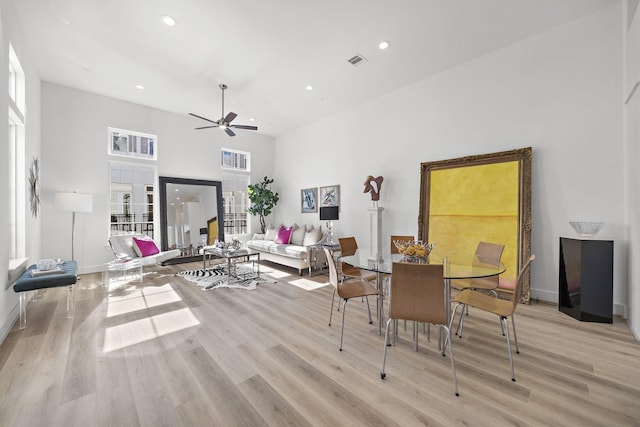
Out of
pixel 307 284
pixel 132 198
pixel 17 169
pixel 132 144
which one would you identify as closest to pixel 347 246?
pixel 307 284

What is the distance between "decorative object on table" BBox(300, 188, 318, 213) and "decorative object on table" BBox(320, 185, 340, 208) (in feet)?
0.86

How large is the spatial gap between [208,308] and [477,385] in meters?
3.08

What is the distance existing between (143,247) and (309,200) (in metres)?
3.87

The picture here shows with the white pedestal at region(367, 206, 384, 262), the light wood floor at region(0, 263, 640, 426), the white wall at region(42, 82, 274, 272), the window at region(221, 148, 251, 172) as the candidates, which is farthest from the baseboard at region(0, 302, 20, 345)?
the white pedestal at region(367, 206, 384, 262)

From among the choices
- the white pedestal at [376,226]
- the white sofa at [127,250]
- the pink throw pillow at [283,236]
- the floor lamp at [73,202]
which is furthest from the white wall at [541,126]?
the floor lamp at [73,202]

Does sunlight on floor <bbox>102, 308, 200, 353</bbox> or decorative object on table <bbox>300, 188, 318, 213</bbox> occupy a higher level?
decorative object on table <bbox>300, 188, 318, 213</bbox>

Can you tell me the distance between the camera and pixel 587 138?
329 cm

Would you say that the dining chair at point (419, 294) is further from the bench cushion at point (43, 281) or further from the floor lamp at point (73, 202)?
the floor lamp at point (73, 202)

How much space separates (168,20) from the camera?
127 inches

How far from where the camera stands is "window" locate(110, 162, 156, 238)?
567 centimetres

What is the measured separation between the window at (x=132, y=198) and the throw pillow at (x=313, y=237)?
3.64 metres

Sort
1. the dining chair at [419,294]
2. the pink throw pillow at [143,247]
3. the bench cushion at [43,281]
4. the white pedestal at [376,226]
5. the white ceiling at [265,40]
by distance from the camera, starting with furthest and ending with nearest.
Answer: the white pedestal at [376,226]
the pink throw pillow at [143,247]
the white ceiling at [265,40]
the bench cushion at [43,281]
the dining chair at [419,294]

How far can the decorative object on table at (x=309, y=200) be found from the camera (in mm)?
6889

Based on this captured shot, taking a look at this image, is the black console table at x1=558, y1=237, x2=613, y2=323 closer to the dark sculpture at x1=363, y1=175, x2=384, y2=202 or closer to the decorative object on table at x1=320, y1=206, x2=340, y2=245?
the dark sculpture at x1=363, y1=175, x2=384, y2=202
